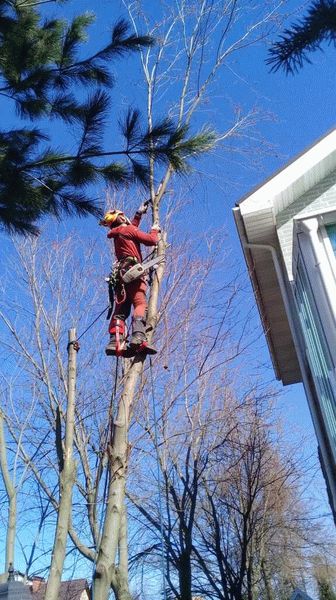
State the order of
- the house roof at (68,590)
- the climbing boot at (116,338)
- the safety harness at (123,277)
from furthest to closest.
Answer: the house roof at (68,590) → the safety harness at (123,277) → the climbing boot at (116,338)

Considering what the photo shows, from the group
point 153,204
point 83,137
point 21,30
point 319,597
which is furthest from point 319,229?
point 319,597

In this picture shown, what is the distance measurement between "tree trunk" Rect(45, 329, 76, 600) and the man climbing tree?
0.54 meters

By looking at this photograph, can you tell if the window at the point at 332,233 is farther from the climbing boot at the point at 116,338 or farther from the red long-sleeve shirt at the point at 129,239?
the climbing boot at the point at 116,338

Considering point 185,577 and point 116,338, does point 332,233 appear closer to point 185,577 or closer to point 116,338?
point 116,338

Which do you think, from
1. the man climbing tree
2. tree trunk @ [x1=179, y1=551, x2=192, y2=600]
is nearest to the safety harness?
the man climbing tree

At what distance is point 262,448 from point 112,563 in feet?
23.0

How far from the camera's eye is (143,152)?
4.88 m

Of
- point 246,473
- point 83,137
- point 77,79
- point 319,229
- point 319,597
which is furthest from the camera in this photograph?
point 319,597

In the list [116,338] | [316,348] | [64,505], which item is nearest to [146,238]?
[116,338]

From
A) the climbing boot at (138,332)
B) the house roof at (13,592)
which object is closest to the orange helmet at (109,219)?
the climbing boot at (138,332)

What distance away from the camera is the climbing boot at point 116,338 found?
4.98 metres

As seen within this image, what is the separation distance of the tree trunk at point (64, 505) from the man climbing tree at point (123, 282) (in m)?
0.54

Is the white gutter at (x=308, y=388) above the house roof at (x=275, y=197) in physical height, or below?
below

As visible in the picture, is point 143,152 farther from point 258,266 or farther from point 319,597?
point 319,597
